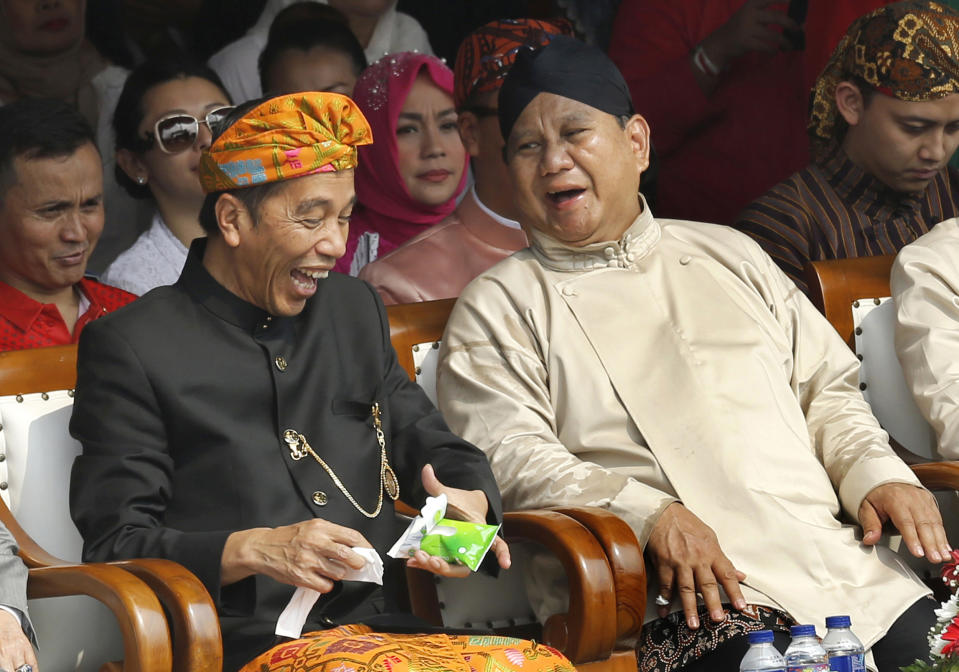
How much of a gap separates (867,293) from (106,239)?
2329 mm

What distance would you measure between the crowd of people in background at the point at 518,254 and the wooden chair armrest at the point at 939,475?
0.40 feet

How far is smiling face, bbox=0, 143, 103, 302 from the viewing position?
4.15 m

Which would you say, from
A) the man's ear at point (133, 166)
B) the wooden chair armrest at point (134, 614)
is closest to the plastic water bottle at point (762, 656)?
the wooden chair armrest at point (134, 614)

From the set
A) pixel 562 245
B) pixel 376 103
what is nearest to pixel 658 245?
pixel 562 245

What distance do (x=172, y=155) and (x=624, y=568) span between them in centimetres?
239

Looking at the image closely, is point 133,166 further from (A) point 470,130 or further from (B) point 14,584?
(B) point 14,584

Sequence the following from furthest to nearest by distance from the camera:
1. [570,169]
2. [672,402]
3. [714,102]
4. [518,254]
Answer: [714,102] → [518,254] → [570,169] → [672,402]

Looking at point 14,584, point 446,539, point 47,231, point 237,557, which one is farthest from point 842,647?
point 47,231

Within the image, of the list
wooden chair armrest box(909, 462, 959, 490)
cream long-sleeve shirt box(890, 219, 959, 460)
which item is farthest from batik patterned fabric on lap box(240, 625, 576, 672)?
cream long-sleeve shirt box(890, 219, 959, 460)

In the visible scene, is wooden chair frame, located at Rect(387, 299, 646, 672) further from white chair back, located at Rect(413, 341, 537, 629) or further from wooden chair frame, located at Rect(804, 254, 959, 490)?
wooden chair frame, located at Rect(804, 254, 959, 490)

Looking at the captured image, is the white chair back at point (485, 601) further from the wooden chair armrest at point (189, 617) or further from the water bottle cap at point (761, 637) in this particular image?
the wooden chair armrest at point (189, 617)

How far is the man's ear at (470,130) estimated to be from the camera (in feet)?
15.3

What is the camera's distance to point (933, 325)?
3.84 m

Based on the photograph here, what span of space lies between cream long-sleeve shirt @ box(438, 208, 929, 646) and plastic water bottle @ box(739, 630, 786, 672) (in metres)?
0.27
